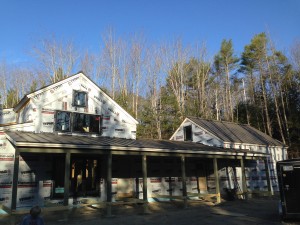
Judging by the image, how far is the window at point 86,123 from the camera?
14492mm

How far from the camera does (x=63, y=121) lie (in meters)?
14.1

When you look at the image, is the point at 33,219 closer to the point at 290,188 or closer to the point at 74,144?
the point at 74,144

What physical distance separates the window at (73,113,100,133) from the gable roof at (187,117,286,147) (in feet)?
28.0

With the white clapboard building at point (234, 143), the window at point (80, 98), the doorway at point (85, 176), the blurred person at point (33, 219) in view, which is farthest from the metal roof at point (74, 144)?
the blurred person at point (33, 219)

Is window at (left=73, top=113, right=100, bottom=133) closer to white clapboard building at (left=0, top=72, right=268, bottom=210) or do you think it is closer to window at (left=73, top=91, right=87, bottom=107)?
white clapboard building at (left=0, top=72, right=268, bottom=210)

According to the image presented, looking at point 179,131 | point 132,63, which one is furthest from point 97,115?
point 132,63

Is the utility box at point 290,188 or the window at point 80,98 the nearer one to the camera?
the utility box at point 290,188

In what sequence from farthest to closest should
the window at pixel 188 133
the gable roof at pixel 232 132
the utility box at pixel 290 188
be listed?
the window at pixel 188 133
the gable roof at pixel 232 132
the utility box at pixel 290 188

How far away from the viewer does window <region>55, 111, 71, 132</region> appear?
1392 centimetres

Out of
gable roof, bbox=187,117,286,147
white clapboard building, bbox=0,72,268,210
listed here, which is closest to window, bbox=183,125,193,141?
gable roof, bbox=187,117,286,147

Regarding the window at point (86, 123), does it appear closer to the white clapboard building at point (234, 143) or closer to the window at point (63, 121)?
the window at point (63, 121)

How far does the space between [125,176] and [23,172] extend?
5.24 metres

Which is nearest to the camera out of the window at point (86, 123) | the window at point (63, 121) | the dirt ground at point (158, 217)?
the dirt ground at point (158, 217)

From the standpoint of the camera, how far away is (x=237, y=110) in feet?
118
